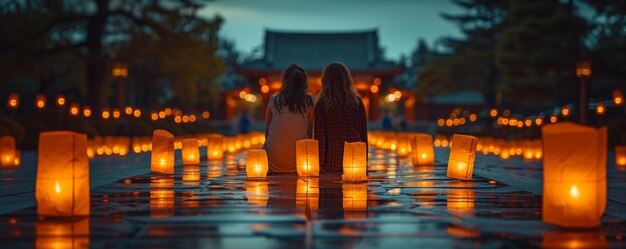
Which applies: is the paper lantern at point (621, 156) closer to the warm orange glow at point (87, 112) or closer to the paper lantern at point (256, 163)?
the paper lantern at point (256, 163)

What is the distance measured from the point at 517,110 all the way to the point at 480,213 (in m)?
46.6

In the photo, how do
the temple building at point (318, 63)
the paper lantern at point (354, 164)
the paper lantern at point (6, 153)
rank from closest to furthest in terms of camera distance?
the paper lantern at point (354, 164), the paper lantern at point (6, 153), the temple building at point (318, 63)

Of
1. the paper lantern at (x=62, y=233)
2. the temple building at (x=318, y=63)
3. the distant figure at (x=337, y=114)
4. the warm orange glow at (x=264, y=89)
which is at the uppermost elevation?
the temple building at (x=318, y=63)

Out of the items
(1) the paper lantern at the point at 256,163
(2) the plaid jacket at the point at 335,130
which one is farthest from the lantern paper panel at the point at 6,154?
(2) the plaid jacket at the point at 335,130

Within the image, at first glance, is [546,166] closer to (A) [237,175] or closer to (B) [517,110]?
(A) [237,175]

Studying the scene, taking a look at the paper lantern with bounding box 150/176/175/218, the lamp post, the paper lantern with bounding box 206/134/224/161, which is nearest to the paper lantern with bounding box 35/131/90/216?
the paper lantern with bounding box 150/176/175/218

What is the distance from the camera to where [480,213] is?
5512 mm

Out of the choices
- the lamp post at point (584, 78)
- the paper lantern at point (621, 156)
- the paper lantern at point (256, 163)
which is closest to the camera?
the paper lantern at point (256, 163)

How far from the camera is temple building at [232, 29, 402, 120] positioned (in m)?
44.7

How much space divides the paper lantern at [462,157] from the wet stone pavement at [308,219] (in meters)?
0.72

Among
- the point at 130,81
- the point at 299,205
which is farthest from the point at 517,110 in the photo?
the point at 299,205

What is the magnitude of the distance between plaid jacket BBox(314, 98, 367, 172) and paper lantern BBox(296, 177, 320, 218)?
3.50 feet

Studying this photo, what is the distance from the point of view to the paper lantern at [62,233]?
13.8 feet

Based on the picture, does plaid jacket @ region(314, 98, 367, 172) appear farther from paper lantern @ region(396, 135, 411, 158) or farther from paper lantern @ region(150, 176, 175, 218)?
paper lantern @ region(396, 135, 411, 158)
